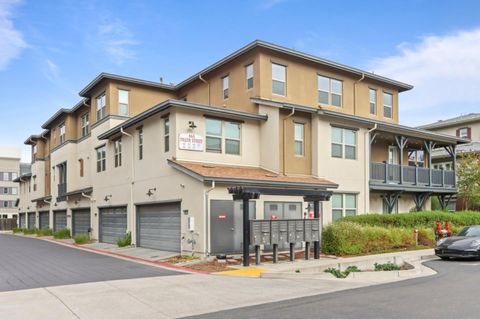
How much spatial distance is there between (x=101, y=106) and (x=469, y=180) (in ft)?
80.6

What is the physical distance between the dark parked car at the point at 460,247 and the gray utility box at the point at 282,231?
4.99m

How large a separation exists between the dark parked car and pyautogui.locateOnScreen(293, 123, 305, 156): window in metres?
7.42

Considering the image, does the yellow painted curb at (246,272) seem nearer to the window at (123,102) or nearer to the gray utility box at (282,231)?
the gray utility box at (282,231)

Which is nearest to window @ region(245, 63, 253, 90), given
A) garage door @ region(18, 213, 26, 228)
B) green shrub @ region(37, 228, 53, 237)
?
green shrub @ region(37, 228, 53, 237)

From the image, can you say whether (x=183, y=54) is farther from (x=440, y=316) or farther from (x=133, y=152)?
(x=440, y=316)

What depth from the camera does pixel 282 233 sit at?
1650 cm

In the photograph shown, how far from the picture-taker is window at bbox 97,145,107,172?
27.9m

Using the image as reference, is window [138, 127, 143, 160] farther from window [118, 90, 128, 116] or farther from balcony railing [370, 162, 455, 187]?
balcony railing [370, 162, 455, 187]

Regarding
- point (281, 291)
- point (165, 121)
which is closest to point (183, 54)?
point (165, 121)

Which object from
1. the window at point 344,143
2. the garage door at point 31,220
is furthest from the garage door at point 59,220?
the window at point 344,143

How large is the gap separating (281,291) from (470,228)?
38.3 feet

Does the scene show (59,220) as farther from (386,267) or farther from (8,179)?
(8,179)

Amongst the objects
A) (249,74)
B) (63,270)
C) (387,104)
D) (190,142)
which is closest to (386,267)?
(190,142)

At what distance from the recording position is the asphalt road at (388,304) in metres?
8.63
